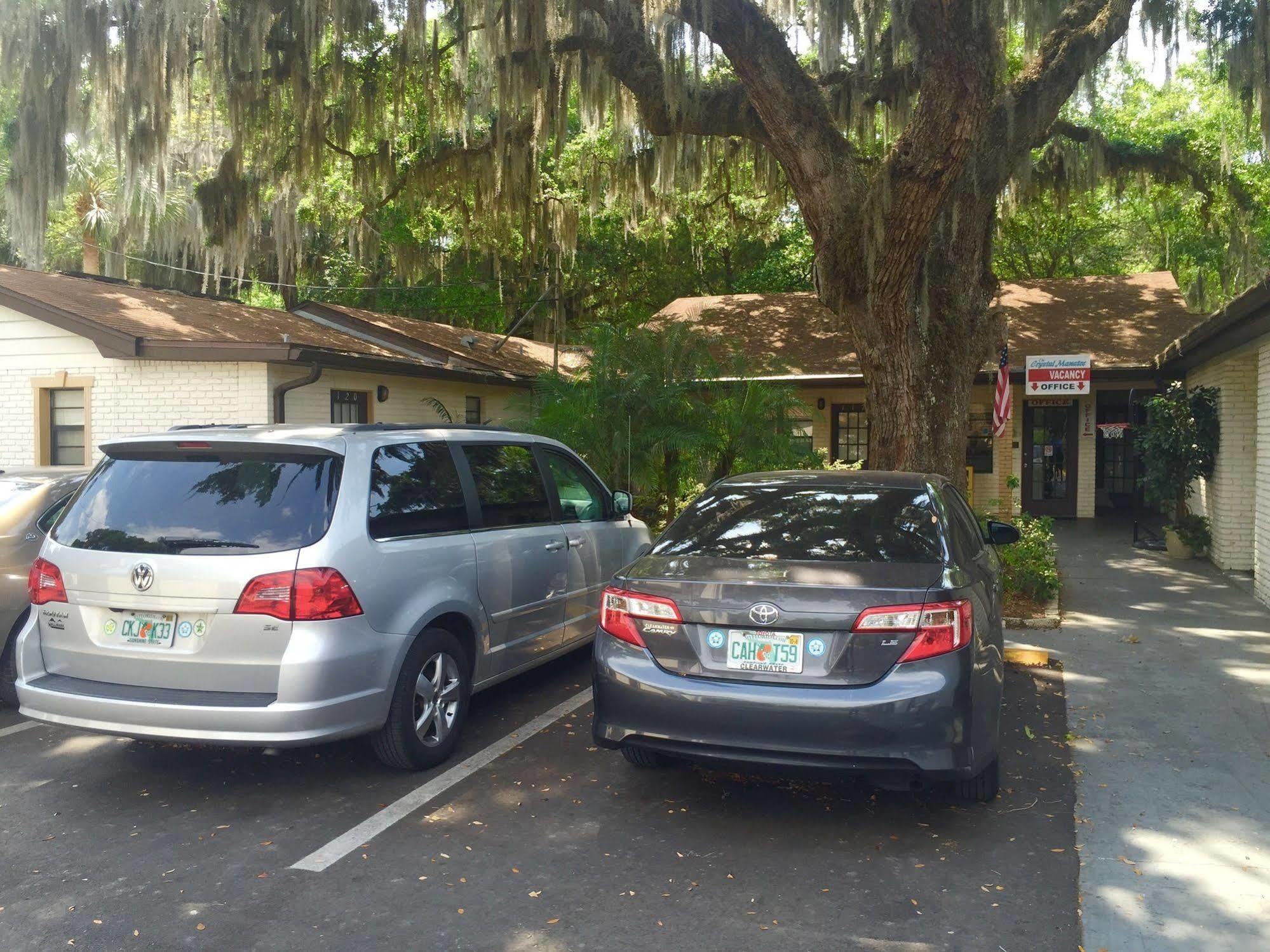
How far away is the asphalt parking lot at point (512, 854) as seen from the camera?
146 inches

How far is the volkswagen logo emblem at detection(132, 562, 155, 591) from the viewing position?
189 inches

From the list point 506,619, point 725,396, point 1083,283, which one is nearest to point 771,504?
point 506,619

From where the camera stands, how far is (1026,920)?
3.78 m

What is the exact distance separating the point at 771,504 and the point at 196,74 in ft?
34.2

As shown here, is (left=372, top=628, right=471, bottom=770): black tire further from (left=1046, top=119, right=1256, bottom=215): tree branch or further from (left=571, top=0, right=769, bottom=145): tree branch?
(left=1046, top=119, right=1256, bottom=215): tree branch

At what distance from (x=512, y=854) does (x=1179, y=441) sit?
11294 millimetres

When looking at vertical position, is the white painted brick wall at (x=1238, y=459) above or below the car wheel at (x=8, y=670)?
above

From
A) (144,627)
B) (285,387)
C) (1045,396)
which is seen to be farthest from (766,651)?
(1045,396)

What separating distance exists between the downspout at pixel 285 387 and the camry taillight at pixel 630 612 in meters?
9.22

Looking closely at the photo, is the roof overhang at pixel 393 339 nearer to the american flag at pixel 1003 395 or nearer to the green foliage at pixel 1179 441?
the american flag at pixel 1003 395

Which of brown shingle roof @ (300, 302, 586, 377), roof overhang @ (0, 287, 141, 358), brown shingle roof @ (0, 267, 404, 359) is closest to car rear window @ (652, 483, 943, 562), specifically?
brown shingle roof @ (0, 267, 404, 359)

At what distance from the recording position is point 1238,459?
11.9m

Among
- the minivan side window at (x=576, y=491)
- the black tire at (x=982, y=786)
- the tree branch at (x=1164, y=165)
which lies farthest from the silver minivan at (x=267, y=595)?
the tree branch at (x=1164, y=165)

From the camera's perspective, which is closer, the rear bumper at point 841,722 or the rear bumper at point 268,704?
the rear bumper at point 841,722
